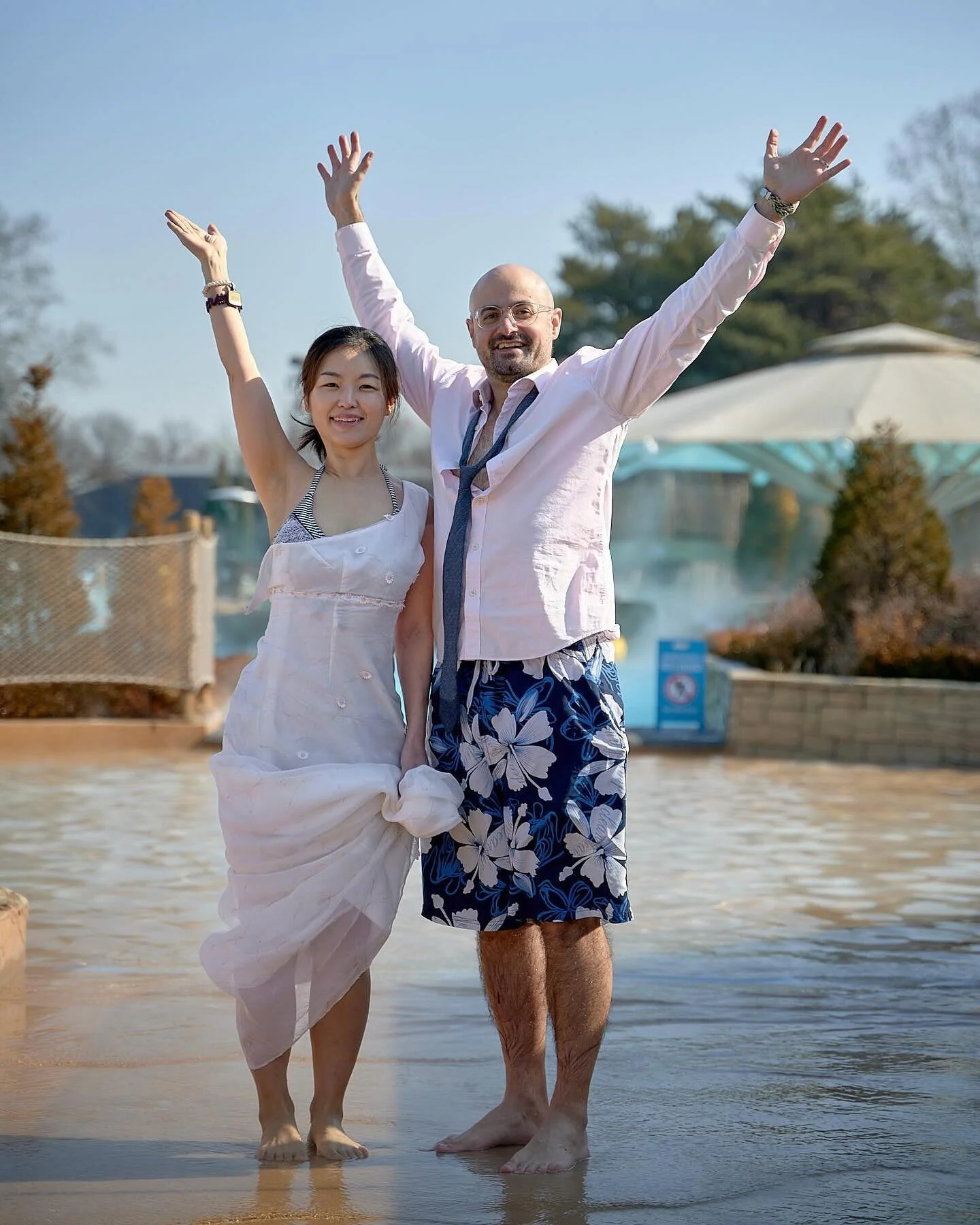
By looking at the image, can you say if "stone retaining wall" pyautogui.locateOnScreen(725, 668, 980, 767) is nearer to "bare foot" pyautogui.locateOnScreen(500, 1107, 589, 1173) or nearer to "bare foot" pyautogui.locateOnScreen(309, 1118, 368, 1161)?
"bare foot" pyautogui.locateOnScreen(500, 1107, 589, 1173)

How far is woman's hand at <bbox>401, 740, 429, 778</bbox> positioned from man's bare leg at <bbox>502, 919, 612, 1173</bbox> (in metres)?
0.43

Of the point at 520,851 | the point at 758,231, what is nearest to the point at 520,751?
the point at 520,851

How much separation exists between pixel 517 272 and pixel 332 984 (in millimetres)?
1564

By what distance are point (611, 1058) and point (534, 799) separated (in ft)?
3.67

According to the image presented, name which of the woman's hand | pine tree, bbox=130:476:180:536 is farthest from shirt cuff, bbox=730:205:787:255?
pine tree, bbox=130:476:180:536

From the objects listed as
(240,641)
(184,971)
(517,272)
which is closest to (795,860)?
(184,971)

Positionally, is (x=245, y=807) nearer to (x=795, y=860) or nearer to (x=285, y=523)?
(x=285, y=523)

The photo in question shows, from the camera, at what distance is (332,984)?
325 cm

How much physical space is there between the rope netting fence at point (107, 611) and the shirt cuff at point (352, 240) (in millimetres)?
8860

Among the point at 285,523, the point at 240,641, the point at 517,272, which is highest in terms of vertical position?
the point at 517,272

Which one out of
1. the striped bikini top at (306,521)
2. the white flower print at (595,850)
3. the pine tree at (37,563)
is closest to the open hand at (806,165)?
the striped bikini top at (306,521)

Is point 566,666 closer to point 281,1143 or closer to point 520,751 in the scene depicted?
point 520,751

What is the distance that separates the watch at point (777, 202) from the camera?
10.9 ft

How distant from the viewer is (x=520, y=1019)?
3.41 metres
